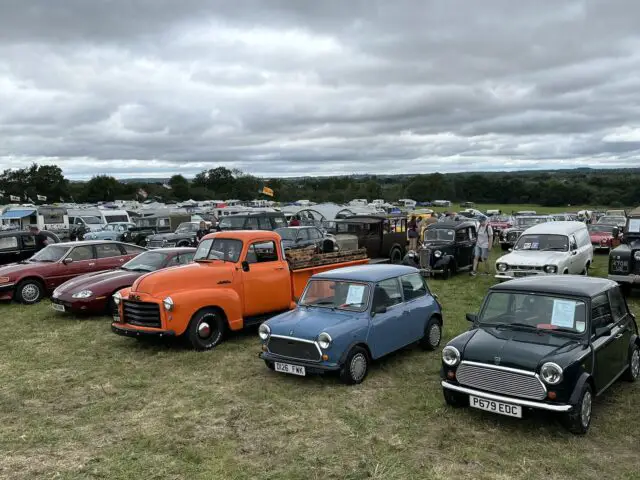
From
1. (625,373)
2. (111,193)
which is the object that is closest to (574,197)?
(111,193)

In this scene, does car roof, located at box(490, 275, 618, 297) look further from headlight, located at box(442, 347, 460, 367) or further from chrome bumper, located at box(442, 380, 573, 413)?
chrome bumper, located at box(442, 380, 573, 413)

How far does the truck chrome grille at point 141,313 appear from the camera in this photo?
8.77 m

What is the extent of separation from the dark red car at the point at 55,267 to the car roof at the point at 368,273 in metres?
8.22

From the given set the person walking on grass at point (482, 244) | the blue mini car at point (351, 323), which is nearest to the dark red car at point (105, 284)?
the blue mini car at point (351, 323)

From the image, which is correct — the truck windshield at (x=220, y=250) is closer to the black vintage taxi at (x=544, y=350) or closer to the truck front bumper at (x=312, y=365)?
the truck front bumper at (x=312, y=365)

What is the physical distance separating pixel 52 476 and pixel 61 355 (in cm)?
455

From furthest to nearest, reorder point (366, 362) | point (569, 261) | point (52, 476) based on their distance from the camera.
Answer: point (569, 261) → point (366, 362) → point (52, 476)

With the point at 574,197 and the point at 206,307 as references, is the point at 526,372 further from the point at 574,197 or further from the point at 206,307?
the point at 574,197

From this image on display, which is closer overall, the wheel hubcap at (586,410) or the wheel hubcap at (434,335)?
the wheel hubcap at (586,410)

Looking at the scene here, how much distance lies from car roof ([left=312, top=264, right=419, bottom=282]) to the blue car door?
11 cm

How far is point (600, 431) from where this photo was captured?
5.77 meters

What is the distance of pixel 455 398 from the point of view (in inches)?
246

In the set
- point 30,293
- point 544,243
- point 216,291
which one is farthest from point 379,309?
point 30,293

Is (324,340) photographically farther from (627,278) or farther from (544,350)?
(627,278)
